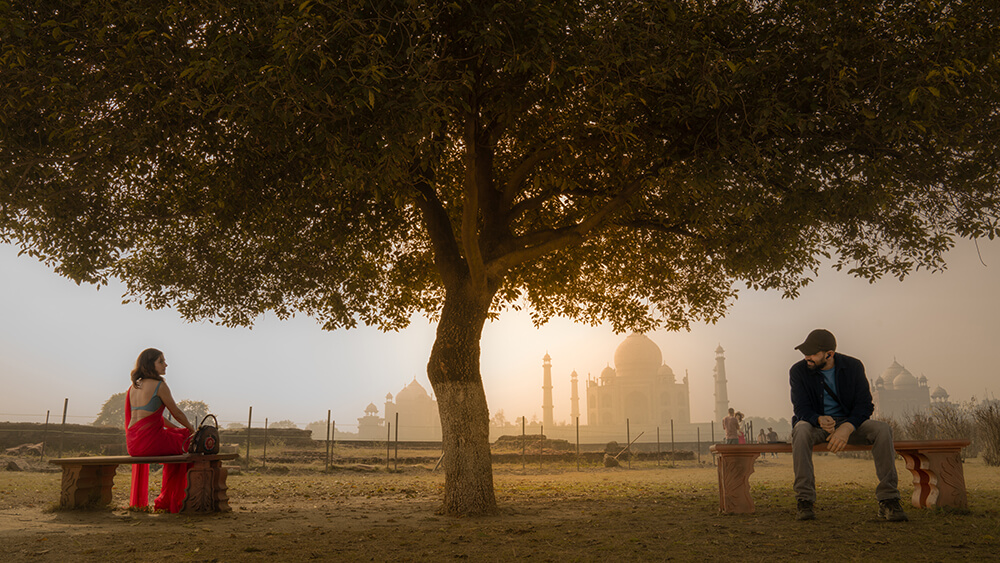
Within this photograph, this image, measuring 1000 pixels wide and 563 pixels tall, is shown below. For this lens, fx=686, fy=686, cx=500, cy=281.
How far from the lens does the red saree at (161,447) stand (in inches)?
279

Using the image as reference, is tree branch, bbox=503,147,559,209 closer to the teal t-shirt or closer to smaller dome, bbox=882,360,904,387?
the teal t-shirt

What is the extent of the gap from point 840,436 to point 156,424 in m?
6.59

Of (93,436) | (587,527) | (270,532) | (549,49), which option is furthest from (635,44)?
(93,436)

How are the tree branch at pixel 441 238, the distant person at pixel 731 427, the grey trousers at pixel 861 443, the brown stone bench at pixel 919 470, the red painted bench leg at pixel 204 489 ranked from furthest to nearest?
1. the distant person at pixel 731 427
2. the tree branch at pixel 441 238
3. the red painted bench leg at pixel 204 489
4. the brown stone bench at pixel 919 470
5. the grey trousers at pixel 861 443

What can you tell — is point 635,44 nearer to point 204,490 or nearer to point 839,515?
point 839,515

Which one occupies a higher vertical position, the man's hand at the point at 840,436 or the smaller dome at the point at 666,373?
the smaller dome at the point at 666,373

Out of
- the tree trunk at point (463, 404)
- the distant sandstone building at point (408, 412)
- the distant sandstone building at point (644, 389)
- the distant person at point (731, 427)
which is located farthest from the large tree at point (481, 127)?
the distant sandstone building at point (408, 412)

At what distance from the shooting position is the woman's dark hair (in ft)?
23.5

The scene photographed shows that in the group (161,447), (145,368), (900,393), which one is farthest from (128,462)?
(900,393)

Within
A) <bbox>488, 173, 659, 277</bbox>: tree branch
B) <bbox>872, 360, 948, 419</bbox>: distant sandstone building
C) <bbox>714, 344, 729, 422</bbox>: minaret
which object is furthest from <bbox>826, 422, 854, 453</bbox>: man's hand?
<bbox>872, 360, 948, 419</bbox>: distant sandstone building

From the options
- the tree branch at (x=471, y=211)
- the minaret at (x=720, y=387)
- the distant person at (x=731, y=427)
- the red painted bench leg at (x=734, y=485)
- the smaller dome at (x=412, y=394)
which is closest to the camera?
the red painted bench leg at (x=734, y=485)

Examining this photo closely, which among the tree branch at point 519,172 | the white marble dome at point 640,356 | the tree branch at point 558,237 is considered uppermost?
the white marble dome at point 640,356

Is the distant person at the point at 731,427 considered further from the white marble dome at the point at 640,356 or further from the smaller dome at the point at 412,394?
the smaller dome at the point at 412,394

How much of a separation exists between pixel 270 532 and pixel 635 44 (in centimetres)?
563
